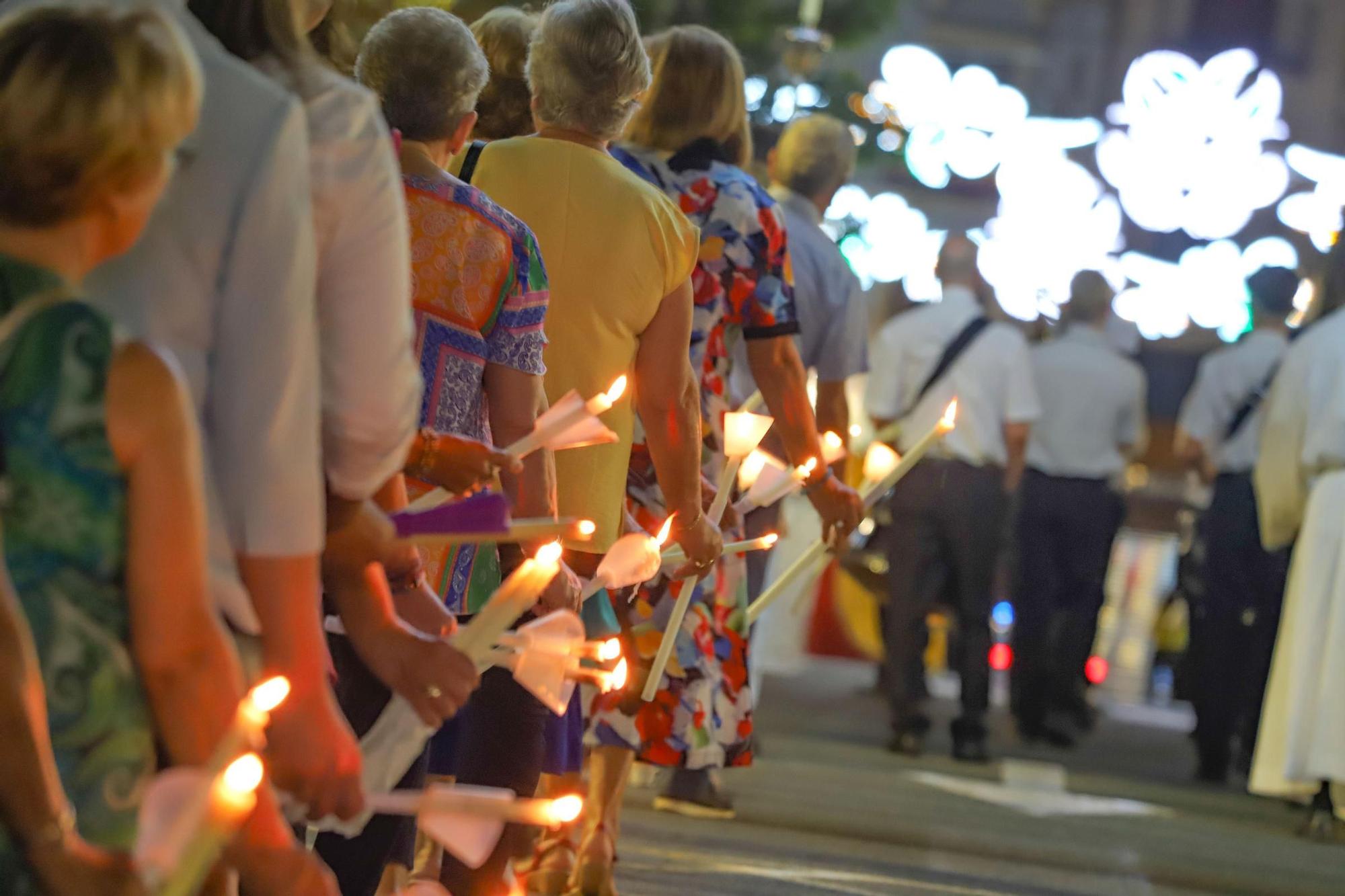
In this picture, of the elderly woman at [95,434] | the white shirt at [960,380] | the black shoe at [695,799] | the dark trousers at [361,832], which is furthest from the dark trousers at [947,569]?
the elderly woman at [95,434]

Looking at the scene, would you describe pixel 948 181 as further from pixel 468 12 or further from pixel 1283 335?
pixel 1283 335

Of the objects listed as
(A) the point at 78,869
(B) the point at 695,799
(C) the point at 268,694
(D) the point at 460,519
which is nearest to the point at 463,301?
(D) the point at 460,519

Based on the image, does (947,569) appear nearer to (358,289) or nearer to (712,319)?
(712,319)

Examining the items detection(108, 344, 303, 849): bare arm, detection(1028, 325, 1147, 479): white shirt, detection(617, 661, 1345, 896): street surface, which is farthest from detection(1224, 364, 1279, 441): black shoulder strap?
detection(108, 344, 303, 849): bare arm

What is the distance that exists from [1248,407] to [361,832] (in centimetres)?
723

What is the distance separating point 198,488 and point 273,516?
20 cm

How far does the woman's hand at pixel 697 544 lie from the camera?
4.57m

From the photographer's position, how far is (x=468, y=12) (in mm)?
12734

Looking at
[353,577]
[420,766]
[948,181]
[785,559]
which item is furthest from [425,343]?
[948,181]

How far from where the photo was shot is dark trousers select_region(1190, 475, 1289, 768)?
9797 mm

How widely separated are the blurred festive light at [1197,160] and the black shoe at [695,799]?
1942 cm

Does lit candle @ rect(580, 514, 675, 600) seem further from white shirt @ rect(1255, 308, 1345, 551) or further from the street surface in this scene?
white shirt @ rect(1255, 308, 1345, 551)

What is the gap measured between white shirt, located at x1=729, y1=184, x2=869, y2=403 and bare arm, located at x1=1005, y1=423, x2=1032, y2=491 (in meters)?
2.94

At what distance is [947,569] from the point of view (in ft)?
32.5
